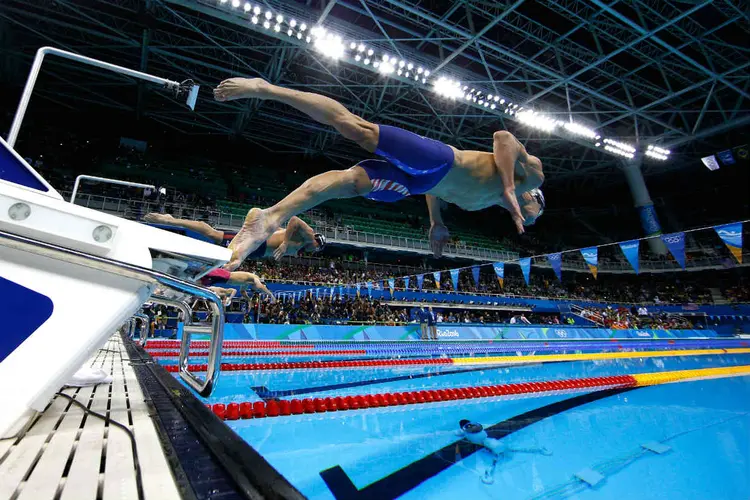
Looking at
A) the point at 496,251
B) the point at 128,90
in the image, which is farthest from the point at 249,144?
the point at 496,251

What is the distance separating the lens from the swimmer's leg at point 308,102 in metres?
2.16

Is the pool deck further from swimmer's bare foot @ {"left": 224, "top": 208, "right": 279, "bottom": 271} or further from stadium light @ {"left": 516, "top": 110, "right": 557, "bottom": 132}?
stadium light @ {"left": 516, "top": 110, "right": 557, "bottom": 132}

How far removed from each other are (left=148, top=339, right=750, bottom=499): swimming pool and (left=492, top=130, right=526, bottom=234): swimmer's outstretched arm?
1735 millimetres

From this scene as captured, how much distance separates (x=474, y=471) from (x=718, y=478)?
155cm

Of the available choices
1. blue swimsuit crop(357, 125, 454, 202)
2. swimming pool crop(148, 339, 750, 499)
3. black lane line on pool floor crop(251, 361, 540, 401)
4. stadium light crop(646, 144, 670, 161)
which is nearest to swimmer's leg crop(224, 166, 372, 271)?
blue swimsuit crop(357, 125, 454, 202)

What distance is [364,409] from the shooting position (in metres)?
3.79

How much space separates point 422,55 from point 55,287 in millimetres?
15407

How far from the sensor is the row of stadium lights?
1149 cm

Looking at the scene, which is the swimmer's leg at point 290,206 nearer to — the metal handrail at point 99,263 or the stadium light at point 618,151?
the metal handrail at point 99,263

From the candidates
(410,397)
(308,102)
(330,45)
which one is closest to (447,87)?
(330,45)

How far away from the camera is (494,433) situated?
131 inches

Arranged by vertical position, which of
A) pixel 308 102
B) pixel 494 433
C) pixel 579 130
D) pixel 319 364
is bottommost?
pixel 494 433

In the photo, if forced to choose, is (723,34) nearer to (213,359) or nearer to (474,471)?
(474,471)

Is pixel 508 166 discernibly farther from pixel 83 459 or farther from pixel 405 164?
pixel 83 459
